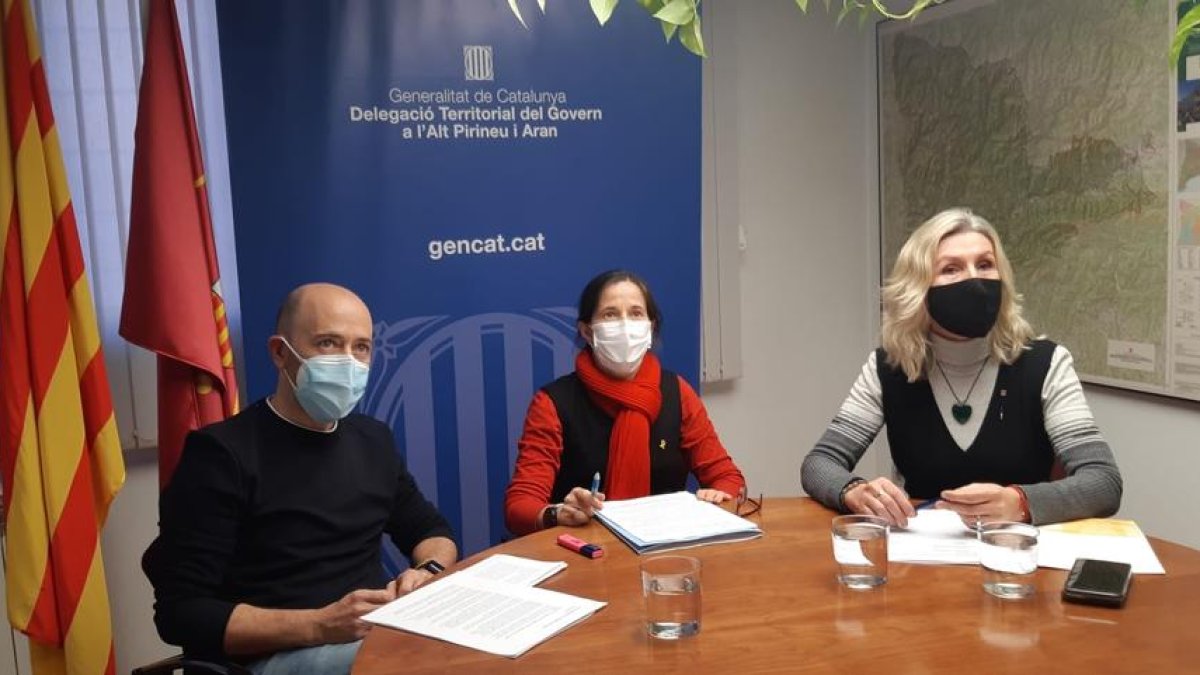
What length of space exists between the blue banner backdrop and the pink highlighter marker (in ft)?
3.50

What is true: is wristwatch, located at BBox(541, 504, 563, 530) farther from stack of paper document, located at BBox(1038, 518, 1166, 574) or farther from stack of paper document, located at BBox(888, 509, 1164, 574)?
stack of paper document, located at BBox(1038, 518, 1166, 574)

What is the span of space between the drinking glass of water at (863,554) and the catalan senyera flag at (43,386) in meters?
1.81

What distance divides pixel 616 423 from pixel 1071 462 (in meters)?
1.04

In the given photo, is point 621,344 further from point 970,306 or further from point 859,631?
point 859,631

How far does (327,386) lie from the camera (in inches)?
74.0

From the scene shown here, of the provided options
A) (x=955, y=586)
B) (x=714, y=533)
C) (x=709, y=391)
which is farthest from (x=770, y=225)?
(x=955, y=586)

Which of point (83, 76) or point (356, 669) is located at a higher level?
point (83, 76)

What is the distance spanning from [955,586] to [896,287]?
96 cm

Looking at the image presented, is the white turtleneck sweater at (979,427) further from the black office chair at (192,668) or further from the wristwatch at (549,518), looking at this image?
the black office chair at (192,668)

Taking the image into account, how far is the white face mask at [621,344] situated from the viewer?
2428mm

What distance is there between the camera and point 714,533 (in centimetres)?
178

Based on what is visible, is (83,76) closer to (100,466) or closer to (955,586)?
(100,466)

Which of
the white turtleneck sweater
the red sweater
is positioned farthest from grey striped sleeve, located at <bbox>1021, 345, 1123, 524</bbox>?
the red sweater

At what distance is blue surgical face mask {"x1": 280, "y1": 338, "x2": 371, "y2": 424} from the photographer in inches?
74.0
